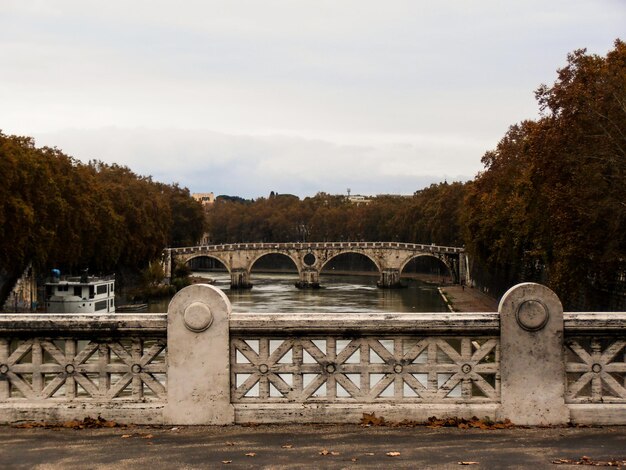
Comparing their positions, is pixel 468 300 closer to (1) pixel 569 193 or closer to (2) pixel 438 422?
(1) pixel 569 193

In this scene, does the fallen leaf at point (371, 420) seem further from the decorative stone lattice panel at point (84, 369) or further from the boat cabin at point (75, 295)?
the boat cabin at point (75, 295)

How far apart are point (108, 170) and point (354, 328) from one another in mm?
86991

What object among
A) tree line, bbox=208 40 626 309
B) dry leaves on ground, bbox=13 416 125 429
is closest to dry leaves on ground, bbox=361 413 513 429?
dry leaves on ground, bbox=13 416 125 429

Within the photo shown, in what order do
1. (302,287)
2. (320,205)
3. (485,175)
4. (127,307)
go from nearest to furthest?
1. (485,175)
2. (127,307)
3. (302,287)
4. (320,205)

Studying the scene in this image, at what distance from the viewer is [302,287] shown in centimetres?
9862

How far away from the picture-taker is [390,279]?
101 meters

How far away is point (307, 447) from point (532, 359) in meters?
2.10

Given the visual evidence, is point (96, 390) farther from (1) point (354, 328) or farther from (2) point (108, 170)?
(2) point (108, 170)

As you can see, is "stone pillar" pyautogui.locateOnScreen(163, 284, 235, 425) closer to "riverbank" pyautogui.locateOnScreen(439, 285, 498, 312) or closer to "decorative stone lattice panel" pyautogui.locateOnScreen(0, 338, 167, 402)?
"decorative stone lattice panel" pyautogui.locateOnScreen(0, 338, 167, 402)

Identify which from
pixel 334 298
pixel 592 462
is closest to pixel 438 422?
pixel 592 462

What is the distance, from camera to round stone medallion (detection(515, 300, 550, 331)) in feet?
Result: 25.3

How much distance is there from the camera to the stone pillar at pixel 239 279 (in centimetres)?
9888

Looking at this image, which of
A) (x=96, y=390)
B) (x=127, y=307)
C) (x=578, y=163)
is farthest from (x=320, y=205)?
(x=96, y=390)

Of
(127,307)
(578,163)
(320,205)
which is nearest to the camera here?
(578,163)
